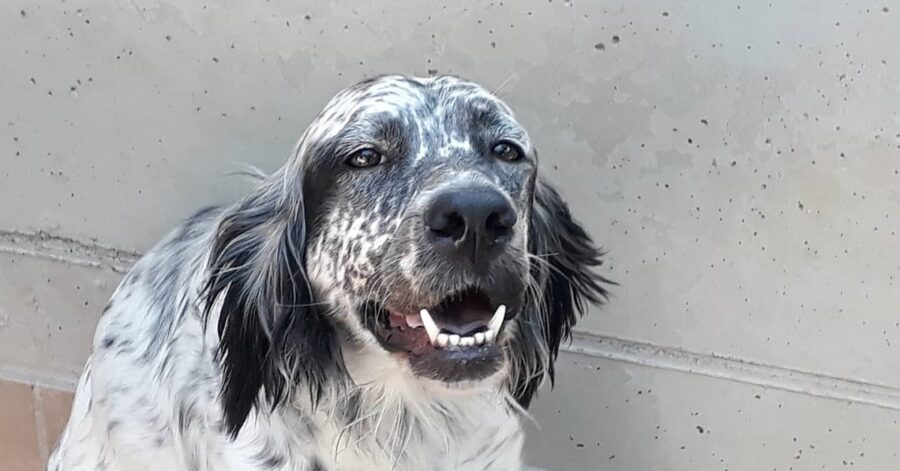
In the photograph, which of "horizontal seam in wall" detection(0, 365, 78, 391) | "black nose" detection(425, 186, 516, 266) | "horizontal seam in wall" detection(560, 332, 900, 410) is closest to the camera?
"black nose" detection(425, 186, 516, 266)

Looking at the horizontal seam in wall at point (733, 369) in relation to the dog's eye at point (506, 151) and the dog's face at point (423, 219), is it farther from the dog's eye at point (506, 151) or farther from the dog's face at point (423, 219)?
the dog's eye at point (506, 151)

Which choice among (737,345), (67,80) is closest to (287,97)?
(67,80)

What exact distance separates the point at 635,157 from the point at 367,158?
0.76 metres

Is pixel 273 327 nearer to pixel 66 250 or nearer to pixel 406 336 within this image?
pixel 406 336

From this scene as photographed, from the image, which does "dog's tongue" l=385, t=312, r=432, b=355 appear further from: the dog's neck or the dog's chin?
the dog's neck

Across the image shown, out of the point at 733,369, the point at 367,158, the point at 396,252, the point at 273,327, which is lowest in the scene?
the point at 733,369

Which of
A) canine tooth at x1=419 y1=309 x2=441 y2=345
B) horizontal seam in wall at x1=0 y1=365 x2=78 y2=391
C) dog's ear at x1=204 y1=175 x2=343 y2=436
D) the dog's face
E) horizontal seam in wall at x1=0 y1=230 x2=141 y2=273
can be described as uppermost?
the dog's face

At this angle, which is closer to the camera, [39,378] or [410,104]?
[410,104]

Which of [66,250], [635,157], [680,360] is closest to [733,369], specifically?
[680,360]

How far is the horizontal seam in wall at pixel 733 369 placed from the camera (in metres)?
2.58

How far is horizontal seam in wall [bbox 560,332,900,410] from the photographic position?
8.46ft

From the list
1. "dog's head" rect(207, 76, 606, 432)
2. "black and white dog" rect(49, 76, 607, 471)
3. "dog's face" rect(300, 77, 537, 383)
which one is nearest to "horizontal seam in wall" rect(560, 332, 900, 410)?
"black and white dog" rect(49, 76, 607, 471)

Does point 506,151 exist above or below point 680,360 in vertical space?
above

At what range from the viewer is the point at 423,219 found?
183cm
